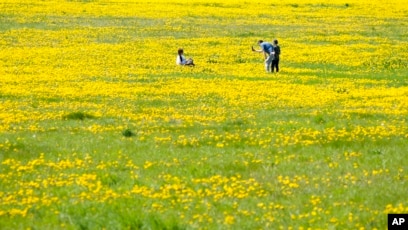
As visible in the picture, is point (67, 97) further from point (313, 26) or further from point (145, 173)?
point (313, 26)

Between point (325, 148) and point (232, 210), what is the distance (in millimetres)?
5355

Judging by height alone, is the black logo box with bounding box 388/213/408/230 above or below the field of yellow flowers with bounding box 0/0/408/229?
above

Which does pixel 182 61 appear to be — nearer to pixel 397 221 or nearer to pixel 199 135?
pixel 199 135

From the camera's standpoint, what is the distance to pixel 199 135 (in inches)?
727

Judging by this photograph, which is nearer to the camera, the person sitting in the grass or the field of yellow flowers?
the field of yellow flowers

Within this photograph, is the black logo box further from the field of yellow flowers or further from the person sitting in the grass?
the person sitting in the grass

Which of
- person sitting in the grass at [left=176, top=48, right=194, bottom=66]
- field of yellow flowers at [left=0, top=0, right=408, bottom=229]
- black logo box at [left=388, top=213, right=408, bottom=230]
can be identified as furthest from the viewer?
person sitting in the grass at [left=176, top=48, right=194, bottom=66]

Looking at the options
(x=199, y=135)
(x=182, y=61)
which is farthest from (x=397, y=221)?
(x=182, y=61)

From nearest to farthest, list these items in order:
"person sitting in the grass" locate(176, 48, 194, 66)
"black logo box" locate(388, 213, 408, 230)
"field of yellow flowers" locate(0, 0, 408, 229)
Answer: "black logo box" locate(388, 213, 408, 230)
"field of yellow flowers" locate(0, 0, 408, 229)
"person sitting in the grass" locate(176, 48, 194, 66)

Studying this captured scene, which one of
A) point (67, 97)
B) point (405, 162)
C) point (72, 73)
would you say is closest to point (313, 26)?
point (72, 73)

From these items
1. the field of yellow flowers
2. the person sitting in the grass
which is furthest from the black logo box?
the person sitting in the grass

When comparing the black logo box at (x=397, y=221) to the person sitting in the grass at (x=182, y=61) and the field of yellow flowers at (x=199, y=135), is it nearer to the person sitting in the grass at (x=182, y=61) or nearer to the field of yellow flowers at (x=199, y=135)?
the field of yellow flowers at (x=199, y=135)

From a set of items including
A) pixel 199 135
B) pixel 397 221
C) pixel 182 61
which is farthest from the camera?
pixel 182 61

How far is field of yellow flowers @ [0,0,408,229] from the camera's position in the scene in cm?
1201
